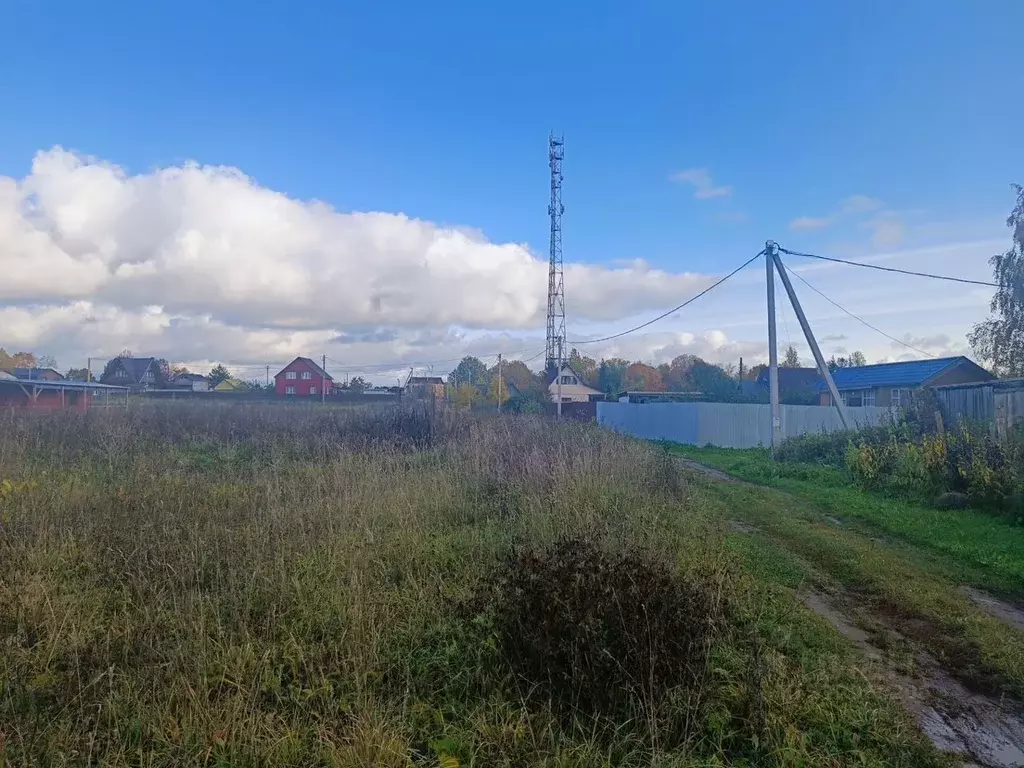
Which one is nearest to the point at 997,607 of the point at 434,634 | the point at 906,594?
the point at 906,594

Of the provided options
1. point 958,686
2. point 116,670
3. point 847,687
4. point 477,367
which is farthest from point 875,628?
point 477,367

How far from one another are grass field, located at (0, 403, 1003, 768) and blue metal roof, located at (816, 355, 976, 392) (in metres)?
30.1

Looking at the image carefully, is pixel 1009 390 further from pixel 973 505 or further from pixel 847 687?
pixel 847 687

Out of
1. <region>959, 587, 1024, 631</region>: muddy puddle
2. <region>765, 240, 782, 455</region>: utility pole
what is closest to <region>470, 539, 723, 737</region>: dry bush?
<region>959, 587, 1024, 631</region>: muddy puddle

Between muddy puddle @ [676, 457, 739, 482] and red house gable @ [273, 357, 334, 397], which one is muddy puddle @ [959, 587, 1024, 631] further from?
red house gable @ [273, 357, 334, 397]

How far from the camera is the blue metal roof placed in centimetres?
3228

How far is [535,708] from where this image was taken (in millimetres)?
3193

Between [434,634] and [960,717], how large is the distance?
287cm

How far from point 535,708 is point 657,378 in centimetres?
7403

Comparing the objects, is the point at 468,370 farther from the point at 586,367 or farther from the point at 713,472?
the point at 713,472

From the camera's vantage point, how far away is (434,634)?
154 inches

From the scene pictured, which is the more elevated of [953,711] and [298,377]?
[298,377]

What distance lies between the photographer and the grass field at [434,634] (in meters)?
2.95

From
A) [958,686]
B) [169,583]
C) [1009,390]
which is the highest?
[1009,390]
